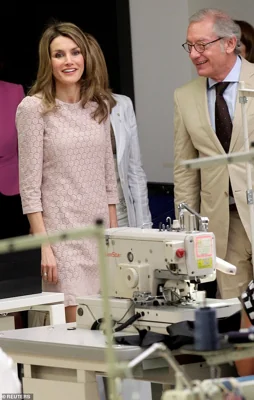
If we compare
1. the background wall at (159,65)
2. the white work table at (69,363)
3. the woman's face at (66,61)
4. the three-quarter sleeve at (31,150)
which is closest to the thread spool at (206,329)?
the white work table at (69,363)

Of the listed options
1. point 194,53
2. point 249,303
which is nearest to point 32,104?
point 194,53

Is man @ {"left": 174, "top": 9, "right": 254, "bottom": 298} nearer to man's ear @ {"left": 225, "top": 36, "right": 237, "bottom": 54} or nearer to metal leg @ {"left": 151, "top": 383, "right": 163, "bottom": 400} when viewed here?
man's ear @ {"left": 225, "top": 36, "right": 237, "bottom": 54}

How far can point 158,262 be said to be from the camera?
3740mm

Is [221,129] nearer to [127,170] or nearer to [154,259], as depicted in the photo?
[127,170]

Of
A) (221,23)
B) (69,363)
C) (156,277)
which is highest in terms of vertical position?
(221,23)

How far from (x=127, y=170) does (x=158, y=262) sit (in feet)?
4.87

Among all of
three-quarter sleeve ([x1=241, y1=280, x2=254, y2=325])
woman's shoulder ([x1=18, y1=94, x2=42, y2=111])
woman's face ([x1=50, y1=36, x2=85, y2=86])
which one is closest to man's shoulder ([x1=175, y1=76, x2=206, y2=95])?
woman's face ([x1=50, y1=36, x2=85, y2=86])

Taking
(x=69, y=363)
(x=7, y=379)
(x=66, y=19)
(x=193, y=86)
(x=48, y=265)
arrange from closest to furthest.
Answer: (x=7, y=379) → (x=69, y=363) → (x=48, y=265) → (x=193, y=86) → (x=66, y=19)

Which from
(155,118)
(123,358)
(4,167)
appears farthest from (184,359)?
(155,118)

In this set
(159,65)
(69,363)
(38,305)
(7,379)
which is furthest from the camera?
(159,65)

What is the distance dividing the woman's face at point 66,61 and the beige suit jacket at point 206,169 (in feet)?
1.69

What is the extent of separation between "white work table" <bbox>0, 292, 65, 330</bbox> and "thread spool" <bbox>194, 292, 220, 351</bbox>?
1.78 metres

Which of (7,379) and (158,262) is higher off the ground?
(158,262)

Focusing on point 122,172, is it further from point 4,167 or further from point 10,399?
point 10,399
